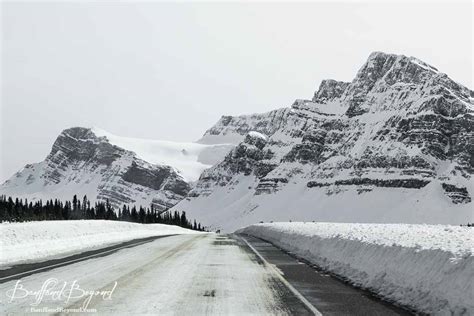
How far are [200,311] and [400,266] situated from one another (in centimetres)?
533

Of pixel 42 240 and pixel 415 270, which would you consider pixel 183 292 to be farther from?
pixel 42 240

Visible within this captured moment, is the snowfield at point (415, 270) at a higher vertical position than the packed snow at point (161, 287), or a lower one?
higher

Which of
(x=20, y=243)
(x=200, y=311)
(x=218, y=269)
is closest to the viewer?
(x=200, y=311)

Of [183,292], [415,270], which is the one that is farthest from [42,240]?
[415,270]

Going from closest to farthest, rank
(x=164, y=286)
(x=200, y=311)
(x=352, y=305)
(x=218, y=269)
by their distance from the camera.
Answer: (x=200, y=311), (x=352, y=305), (x=164, y=286), (x=218, y=269)

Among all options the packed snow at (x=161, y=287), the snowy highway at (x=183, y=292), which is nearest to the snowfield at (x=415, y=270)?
the snowy highway at (x=183, y=292)

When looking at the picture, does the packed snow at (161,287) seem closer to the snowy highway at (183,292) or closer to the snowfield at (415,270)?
the snowy highway at (183,292)

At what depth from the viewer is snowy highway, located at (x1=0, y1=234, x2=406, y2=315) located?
955 cm

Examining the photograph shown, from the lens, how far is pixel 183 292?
11344mm

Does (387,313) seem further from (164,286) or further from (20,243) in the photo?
(20,243)

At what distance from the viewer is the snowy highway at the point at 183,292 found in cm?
955

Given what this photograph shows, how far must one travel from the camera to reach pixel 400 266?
12.2m

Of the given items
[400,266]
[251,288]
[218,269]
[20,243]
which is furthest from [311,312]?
[20,243]

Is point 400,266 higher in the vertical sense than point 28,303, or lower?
higher
